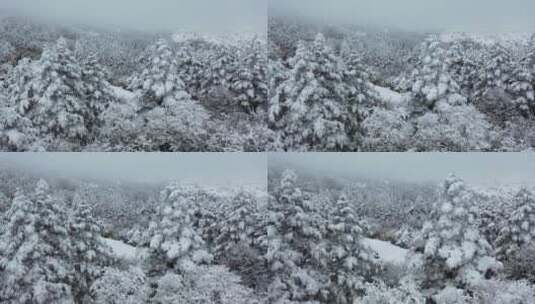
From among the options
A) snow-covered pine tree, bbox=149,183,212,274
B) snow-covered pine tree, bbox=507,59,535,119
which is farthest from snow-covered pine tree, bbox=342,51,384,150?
snow-covered pine tree, bbox=149,183,212,274

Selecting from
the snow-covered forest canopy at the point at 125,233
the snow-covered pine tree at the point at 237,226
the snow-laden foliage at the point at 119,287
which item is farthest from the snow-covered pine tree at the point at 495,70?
the snow-laden foliage at the point at 119,287

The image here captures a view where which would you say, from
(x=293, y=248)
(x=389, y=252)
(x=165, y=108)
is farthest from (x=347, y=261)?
(x=165, y=108)

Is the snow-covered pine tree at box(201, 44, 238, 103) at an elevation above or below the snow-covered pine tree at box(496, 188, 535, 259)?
above

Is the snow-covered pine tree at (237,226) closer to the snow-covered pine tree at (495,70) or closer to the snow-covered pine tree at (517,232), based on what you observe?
A: the snow-covered pine tree at (517,232)

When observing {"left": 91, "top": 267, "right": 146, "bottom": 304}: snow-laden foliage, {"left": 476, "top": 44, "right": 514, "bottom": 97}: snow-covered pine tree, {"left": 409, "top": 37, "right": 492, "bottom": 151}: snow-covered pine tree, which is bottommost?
{"left": 91, "top": 267, "right": 146, "bottom": 304}: snow-laden foliage

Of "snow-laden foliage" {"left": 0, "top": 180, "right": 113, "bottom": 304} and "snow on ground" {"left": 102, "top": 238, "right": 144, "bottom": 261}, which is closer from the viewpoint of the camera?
"snow-laden foliage" {"left": 0, "top": 180, "right": 113, "bottom": 304}

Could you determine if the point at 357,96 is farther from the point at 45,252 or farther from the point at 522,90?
the point at 45,252

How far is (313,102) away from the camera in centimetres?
757

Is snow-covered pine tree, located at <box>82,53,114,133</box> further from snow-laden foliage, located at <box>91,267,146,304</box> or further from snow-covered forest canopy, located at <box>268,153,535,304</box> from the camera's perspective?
snow-covered forest canopy, located at <box>268,153,535,304</box>

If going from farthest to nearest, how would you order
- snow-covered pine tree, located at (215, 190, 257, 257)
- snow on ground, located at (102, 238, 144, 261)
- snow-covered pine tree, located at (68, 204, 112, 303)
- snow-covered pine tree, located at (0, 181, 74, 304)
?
snow-covered pine tree, located at (215, 190, 257, 257) → snow on ground, located at (102, 238, 144, 261) → snow-covered pine tree, located at (68, 204, 112, 303) → snow-covered pine tree, located at (0, 181, 74, 304)

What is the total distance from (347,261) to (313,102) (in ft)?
4.96

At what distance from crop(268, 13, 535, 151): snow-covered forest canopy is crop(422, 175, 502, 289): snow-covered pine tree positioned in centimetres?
54

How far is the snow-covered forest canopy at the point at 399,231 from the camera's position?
7340 millimetres

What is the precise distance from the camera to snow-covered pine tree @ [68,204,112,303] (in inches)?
287
